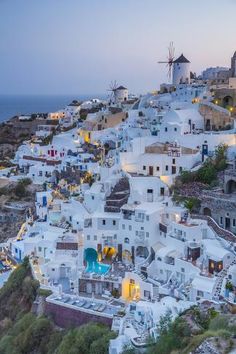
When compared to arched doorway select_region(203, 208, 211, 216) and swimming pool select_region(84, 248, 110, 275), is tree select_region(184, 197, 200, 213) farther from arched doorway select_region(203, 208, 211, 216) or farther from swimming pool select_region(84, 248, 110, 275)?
swimming pool select_region(84, 248, 110, 275)

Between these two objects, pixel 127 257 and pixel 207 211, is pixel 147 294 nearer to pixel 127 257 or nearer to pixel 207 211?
pixel 127 257

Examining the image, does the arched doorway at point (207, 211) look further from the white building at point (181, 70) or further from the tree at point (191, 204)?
the white building at point (181, 70)

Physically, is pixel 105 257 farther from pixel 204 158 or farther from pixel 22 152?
pixel 22 152

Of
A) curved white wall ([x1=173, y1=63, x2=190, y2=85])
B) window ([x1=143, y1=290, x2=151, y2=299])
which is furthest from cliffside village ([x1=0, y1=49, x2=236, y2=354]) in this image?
curved white wall ([x1=173, y1=63, x2=190, y2=85])

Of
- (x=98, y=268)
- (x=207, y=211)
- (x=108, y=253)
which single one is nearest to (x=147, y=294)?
(x=98, y=268)

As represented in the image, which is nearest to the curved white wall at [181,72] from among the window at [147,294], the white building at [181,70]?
the white building at [181,70]

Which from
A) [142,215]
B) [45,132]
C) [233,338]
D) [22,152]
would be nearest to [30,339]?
[142,215]
